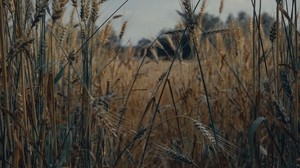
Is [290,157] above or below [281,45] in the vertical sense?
below

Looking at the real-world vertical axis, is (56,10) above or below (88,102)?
above

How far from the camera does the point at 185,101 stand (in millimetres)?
2625

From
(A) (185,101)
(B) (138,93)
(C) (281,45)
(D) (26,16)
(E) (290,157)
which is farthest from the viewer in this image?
(B) (138,93)

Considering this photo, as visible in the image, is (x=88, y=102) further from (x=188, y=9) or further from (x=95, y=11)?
(x=188, y=9)

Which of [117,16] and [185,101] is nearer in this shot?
[117,16]

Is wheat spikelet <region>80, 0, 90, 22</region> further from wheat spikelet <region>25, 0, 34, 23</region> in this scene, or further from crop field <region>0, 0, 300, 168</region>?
wheat spikelet <region>25, 0, 34, 23</region>

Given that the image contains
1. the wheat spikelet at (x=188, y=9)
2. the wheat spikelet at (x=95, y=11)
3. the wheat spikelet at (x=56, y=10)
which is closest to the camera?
the wheat spikelet at (x=56, y=10)

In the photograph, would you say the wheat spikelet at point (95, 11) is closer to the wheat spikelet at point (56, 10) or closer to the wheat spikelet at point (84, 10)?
the wheat spikelet at point (84, 10)

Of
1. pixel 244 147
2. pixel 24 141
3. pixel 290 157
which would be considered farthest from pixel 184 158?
pixel 244 147

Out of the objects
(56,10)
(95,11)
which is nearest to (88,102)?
(95,11)

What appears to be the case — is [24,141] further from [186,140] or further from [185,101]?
[185,101]

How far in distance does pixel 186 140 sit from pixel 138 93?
1.61 metres

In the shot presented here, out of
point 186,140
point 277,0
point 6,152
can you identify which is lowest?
point 186,140

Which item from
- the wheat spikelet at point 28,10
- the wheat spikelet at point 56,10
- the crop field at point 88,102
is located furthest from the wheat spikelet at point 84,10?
the wheat spikelet at point 56,10
